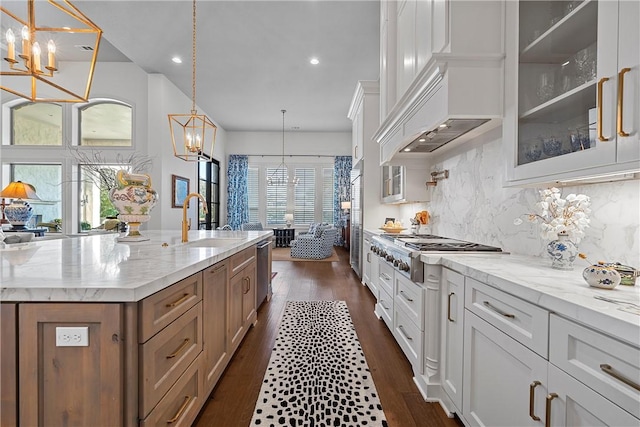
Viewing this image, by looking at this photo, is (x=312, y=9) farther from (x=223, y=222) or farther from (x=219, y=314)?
(x=223, y=222)

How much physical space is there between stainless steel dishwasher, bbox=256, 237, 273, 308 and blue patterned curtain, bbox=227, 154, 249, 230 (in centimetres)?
532

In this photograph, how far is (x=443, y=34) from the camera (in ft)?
5.61

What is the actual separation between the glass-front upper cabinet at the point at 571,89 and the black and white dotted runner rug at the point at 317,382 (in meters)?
1.54

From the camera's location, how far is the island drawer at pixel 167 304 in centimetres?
100

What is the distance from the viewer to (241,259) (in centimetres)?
227

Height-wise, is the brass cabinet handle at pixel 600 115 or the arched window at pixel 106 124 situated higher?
the arched window at pixel 106 124

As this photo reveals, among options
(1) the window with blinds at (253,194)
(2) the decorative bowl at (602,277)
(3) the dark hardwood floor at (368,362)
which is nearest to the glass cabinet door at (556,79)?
(2) the decorative bowl at (602,277)

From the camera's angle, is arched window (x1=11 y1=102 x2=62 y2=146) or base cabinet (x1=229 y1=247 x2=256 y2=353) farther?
arched window (x1=11 y1=102 x2=62 y2=146)

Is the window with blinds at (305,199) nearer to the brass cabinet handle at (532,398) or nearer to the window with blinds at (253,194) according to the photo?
the window with blinds at (253,194)

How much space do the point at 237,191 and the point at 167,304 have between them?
7.87m

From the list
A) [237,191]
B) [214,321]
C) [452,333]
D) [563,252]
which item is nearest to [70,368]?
[214,321]

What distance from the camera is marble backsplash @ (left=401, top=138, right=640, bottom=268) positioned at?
48.8 inches

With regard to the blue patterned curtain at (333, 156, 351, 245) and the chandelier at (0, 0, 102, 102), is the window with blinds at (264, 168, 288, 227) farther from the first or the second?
the chandelier at (0, 0, 102, 102)

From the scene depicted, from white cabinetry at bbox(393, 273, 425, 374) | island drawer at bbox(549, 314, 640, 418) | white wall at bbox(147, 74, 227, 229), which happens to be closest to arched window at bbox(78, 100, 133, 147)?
white wall at bbox(147, 74, 227, 229)
